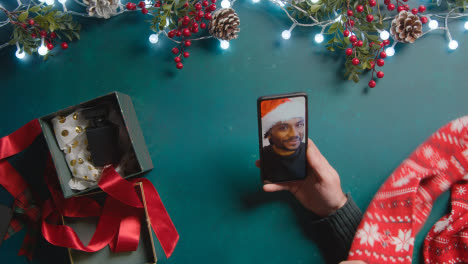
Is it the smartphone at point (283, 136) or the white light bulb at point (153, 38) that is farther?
the white light bulb at point (153, 38)

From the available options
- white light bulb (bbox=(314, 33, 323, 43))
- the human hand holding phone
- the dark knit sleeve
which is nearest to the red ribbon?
the human hand holding phone

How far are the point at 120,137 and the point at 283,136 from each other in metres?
0.43

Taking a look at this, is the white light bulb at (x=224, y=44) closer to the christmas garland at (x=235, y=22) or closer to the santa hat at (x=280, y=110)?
the christmas garland at (x=235, y=22)

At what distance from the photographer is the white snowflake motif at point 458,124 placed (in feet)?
3.01

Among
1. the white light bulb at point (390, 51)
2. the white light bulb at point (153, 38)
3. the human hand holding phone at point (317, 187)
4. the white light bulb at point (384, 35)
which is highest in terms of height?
the white light bulb at point (153, 38)

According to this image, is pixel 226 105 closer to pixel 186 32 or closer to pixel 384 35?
pixel 186 32

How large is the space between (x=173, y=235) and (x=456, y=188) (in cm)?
85

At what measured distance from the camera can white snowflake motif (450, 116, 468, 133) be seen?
0.92 metres

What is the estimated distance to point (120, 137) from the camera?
2.68 feet

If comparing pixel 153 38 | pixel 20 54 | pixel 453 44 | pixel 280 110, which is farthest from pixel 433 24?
pixel 20 54

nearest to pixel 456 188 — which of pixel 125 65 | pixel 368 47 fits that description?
pixel 368 47

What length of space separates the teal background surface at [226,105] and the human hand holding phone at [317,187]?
5cm

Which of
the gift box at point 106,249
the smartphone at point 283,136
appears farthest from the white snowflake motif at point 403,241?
the gift box at point 106,249

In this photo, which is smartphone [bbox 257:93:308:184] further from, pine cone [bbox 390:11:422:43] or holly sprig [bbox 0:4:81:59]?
holly sprig [bbox 0:4:81:59]
